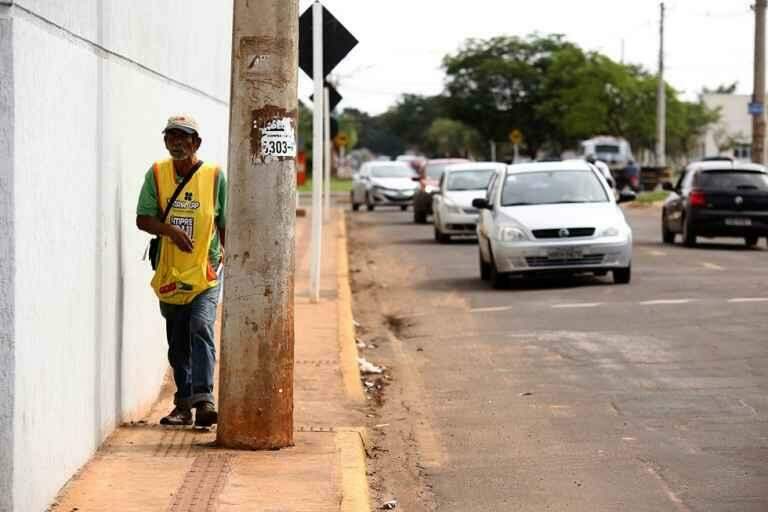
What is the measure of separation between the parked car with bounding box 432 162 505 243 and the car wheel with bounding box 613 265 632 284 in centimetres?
927

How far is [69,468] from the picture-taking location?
25.5 ft

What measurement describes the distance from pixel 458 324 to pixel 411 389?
426cm

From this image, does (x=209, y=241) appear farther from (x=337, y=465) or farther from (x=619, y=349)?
(x=619, y=349)

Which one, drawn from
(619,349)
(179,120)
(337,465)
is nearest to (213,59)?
(619,349)

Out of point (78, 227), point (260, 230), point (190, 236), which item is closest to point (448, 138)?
point (190, 236)

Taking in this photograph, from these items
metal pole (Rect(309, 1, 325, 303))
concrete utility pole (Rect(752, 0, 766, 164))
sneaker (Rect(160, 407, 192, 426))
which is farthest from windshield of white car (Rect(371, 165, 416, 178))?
sneaker (Rect(160, 407, 192, 426))

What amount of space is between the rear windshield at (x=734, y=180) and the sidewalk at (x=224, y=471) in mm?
17810

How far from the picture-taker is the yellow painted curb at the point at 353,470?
7727 mm

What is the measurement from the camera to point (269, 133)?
8680mm

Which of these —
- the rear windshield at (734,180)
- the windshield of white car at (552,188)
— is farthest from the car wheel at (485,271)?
the rear windshield at (734,180)

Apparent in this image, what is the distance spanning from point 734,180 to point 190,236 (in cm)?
2025

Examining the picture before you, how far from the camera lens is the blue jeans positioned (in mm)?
9438

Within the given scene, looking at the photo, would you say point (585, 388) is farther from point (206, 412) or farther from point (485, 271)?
point (485, 271)

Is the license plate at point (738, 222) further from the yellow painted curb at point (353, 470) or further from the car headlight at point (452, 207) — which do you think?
the yellow painted curb at point (353, 470)
